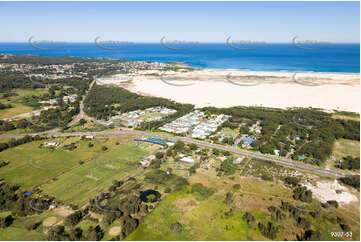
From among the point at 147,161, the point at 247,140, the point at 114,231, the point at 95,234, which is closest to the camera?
the point at 95,234

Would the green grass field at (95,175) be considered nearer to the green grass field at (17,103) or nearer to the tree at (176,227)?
the tree at (176,227)

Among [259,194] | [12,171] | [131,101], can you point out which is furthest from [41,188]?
[131,101]

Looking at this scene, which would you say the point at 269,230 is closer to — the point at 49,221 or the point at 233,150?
the point at 233,150

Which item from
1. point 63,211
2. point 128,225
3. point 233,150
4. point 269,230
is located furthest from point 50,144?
point 269,230

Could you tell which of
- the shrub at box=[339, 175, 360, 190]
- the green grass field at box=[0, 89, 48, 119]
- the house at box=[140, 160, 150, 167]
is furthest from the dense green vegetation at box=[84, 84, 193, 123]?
the shrub at box=[339, 175, 360, 190]

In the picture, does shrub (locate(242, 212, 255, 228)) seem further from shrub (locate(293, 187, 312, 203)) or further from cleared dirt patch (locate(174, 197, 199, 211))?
shrub (locate(293, 187, 312, 203))
